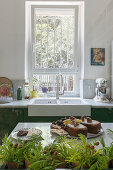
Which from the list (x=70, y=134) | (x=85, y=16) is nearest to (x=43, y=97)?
(x=85, y=16)

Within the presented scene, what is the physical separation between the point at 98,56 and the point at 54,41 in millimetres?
801

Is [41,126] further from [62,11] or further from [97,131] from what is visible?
[62,11]

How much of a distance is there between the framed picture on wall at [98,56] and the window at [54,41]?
323 millimetres

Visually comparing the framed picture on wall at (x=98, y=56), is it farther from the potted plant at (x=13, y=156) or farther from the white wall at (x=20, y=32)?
the potted plant at (x=13, y=156)

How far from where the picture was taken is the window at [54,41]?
10.1 ft

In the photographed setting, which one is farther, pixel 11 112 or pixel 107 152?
pixel 11 112

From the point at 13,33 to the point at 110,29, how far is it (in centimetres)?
156

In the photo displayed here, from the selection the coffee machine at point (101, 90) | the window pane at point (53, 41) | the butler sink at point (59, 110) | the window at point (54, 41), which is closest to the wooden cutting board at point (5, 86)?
the window at point (54, 41)

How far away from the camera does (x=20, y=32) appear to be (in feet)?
9.35

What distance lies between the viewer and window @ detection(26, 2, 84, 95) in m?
3.07

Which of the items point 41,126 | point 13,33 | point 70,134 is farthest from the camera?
point 13,33

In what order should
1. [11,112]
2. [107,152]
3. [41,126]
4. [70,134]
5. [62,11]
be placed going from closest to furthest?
1. [107,152]
2. [70,134]
3. [41,126]
4. [11,112]
5. [62,11]

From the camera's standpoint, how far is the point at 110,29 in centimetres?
287

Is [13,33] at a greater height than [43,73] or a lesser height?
greater
